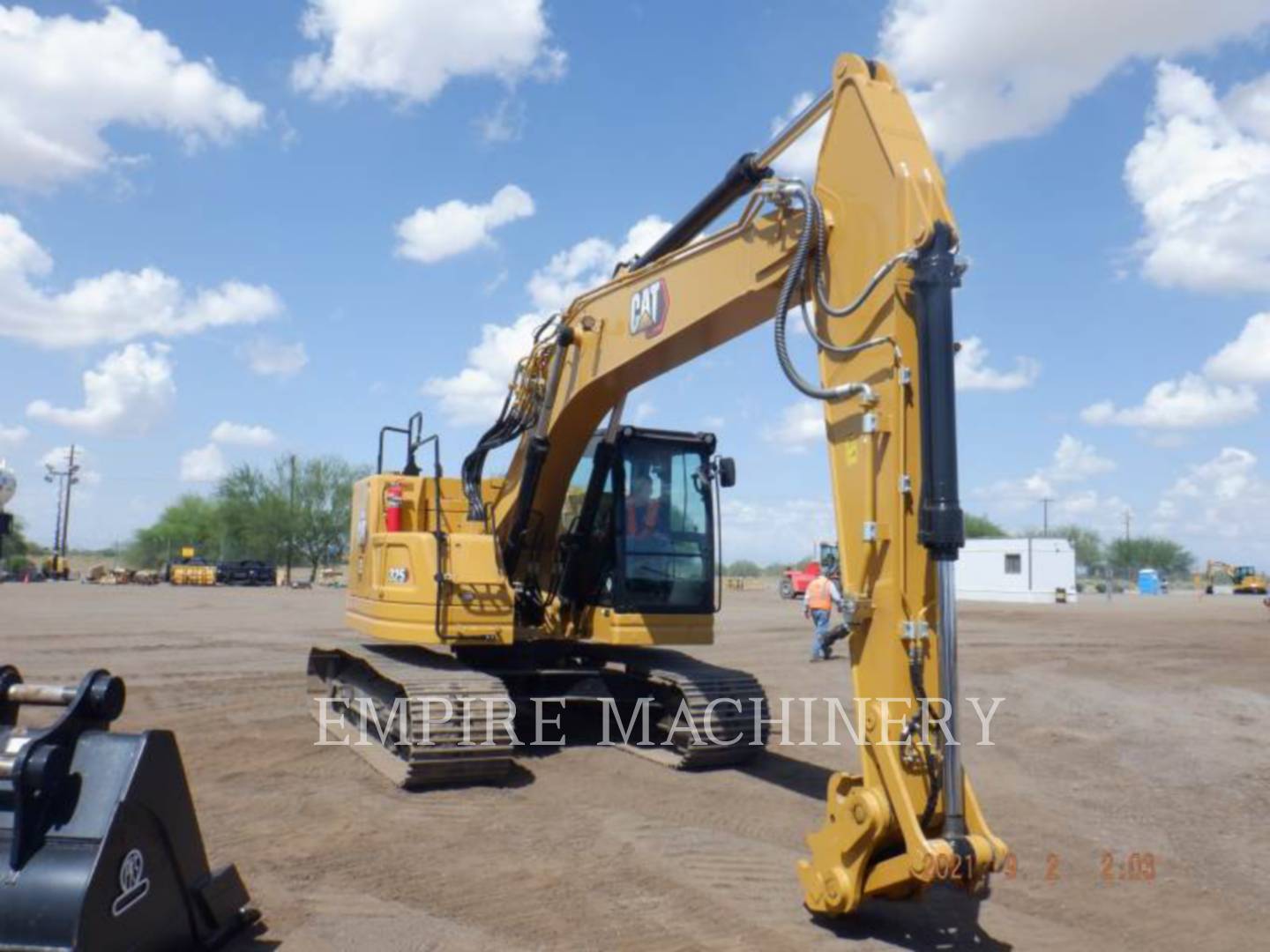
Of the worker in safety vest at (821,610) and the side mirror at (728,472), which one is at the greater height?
the side mirror at (728,472)

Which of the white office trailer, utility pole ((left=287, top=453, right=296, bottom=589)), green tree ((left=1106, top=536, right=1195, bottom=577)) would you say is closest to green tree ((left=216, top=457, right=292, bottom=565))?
utility pole ((left=287, top=453, right=296, bottom=589))

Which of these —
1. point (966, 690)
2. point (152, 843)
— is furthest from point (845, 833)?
point (966, 690)

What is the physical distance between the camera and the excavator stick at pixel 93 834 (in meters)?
3.91

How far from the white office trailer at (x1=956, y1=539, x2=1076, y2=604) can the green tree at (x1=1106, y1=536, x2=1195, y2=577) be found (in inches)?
2650

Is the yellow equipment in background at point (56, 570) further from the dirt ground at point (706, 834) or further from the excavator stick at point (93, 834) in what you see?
the excavator stick at point (93, 834)

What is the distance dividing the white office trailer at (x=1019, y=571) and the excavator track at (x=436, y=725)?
33470mm

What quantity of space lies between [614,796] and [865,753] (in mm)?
3466

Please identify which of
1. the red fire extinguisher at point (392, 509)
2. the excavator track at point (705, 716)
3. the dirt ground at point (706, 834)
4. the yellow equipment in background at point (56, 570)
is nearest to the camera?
the dirt ground at point (706, 834)

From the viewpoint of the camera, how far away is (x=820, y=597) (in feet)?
59.6

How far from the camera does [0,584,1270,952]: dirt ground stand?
552cm

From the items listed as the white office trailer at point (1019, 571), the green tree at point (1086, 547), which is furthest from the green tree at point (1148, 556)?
the white office trailer at point (1019, 571)

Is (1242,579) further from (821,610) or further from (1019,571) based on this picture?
(821,610)

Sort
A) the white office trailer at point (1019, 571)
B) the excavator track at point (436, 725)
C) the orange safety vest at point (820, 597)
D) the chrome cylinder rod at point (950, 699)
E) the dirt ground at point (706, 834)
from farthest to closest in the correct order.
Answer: the white office trailer at point (1019, 571) < the orange safety vest at point (820, 597) < the excavator track at point (436, 725) < the dirt ground at point (706, 834) < the chrome cylinder rod at point (950, 699)

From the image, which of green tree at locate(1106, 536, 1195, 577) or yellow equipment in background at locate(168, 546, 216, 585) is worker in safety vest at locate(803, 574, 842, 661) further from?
green tree at locate(1106, 536, 1195, 577)
